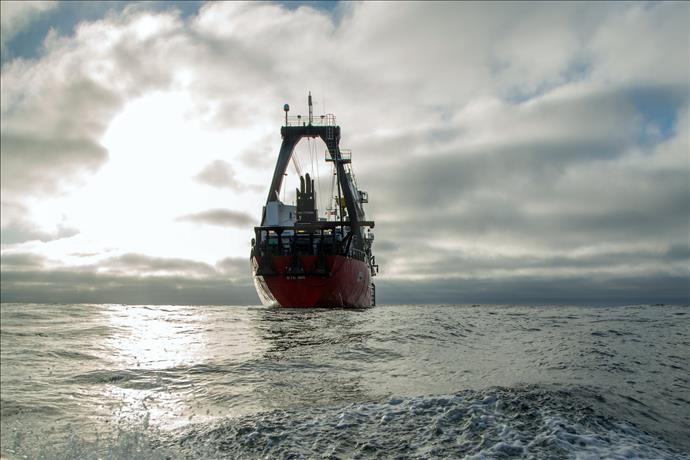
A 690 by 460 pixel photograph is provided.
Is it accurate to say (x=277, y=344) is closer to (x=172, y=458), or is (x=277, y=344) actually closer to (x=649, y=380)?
(x=172, y=458)

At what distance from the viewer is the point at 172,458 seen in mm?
4762

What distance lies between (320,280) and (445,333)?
1950 centimetres

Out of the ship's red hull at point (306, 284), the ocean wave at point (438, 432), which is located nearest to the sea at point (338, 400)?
the ocean wave at point (438, 432)

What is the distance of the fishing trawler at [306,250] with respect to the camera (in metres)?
33.7

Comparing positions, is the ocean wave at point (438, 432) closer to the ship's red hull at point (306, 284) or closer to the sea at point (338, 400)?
the sea at point (338, 400)

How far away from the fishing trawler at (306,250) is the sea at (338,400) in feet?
69.6

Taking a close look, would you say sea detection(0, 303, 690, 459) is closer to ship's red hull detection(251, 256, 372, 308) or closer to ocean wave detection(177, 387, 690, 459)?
ocean wave detection(177, 387, 690, 459)

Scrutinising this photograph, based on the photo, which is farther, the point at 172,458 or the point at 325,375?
the point at 325,375

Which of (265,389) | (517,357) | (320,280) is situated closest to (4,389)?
(265,389)

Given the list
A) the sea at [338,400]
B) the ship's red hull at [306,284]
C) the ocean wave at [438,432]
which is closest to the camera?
the ocean wave at [438,432]

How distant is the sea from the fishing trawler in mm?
21202

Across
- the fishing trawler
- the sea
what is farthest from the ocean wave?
the fishing trawler

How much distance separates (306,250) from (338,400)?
97.8ft

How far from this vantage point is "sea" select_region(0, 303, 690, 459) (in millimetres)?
4957
